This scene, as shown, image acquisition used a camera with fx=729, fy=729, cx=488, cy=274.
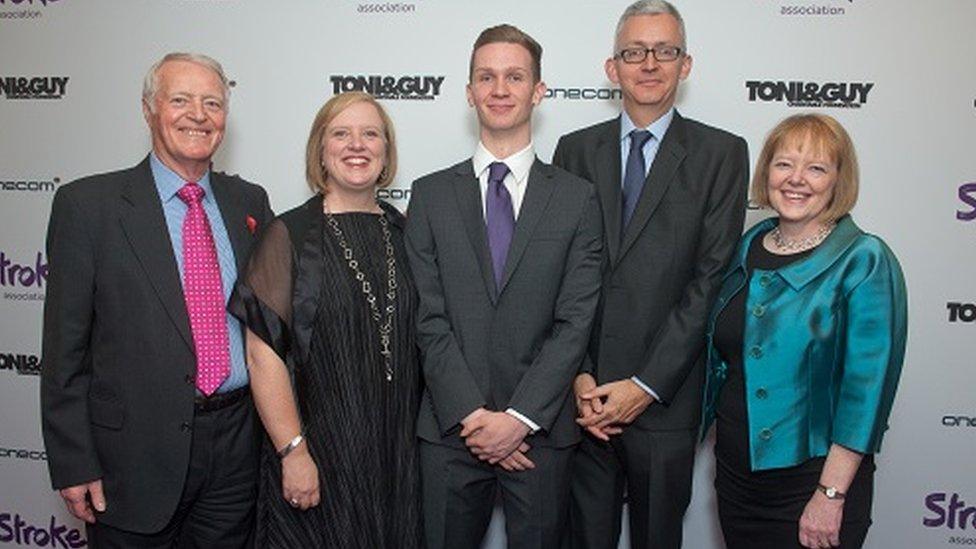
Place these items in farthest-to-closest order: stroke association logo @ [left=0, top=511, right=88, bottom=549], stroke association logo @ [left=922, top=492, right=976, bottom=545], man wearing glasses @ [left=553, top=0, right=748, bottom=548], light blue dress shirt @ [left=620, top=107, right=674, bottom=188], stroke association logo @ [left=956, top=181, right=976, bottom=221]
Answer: stroke association logo @ [left=0, top=511, right=88, bottom=549], stroke association logo @ [left=922, top=492, right=976, bottom=545], stroke association logo @ [left=956, top=181, right=976, bottom=221], light blue dress shirt @ [left=620, top=107, right=674, bottom=188], man wearing glasses @ [left=553, top=0, right=748, bottom=548]

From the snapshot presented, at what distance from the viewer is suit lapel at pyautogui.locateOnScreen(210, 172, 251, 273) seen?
199 centimetres

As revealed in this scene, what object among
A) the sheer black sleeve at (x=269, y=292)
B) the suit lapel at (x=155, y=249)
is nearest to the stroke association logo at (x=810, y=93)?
the sheer black sleeve at (x=269, y=292)

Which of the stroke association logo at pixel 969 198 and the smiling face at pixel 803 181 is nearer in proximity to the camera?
the smiling face at pixel 803 181

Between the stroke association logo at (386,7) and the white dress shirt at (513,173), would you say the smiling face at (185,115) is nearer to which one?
the white dress shirt at (513,173)

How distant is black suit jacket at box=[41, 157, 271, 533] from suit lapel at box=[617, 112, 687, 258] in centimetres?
121

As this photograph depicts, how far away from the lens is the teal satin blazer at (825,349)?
1716mm

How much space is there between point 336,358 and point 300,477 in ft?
1.06

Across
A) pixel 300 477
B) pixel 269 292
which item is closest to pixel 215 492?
pixel 300 477

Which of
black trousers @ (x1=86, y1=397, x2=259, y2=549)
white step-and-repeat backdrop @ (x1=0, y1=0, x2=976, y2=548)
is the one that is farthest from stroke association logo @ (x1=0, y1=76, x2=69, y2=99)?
black trousers @ (x1=86, y1=397, x2=259, y2=549)

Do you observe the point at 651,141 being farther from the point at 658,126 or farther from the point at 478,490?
the point at 478,490

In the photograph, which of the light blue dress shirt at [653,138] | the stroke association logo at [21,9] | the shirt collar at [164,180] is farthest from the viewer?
the stroke association logo at [21,9]

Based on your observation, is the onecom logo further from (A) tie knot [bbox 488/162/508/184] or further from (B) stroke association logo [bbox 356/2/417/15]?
(A) tie knot [bbox 488/162/508/184]

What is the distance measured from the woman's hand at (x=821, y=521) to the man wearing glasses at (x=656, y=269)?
1.24ft

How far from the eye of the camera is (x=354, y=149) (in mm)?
1969
